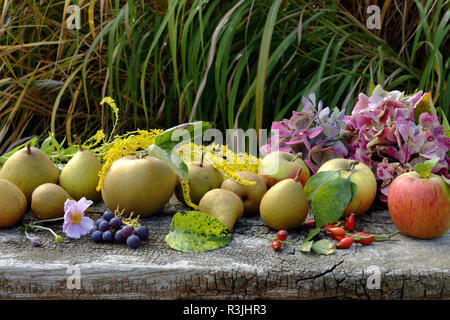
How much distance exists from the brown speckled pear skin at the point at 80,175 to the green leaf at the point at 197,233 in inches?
8.9

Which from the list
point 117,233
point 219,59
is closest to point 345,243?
point 117,233

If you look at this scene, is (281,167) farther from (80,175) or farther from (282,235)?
(80,175)

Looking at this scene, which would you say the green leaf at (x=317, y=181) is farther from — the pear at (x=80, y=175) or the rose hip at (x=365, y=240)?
the pear at (x=80, y=175)

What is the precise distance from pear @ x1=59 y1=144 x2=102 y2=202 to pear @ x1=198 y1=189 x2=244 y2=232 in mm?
228

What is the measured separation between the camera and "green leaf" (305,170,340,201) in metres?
0.84

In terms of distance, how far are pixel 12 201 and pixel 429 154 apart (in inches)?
30.4

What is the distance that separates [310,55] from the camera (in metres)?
1.66

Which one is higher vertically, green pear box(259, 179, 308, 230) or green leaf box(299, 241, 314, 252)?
green pear box(259, 179, 308, 230)

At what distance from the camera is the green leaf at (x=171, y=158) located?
32.9 inches

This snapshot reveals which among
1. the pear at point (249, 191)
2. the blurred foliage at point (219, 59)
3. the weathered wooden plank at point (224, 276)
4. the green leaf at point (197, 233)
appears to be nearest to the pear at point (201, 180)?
the pear at point (249, 191)

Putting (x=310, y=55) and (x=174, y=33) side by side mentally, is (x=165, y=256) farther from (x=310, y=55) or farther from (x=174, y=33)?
(x=310, y=55)

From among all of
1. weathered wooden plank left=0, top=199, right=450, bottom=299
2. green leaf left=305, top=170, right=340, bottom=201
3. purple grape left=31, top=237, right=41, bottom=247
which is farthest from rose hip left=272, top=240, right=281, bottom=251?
purple grape left=31, top=237, right=41, bottom=247

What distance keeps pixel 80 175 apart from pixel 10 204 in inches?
5.6

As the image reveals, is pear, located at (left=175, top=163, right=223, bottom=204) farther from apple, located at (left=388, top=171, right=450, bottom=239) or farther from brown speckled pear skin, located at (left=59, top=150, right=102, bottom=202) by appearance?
apple, located at (left=388, top=171, right=450, bottom=239)
